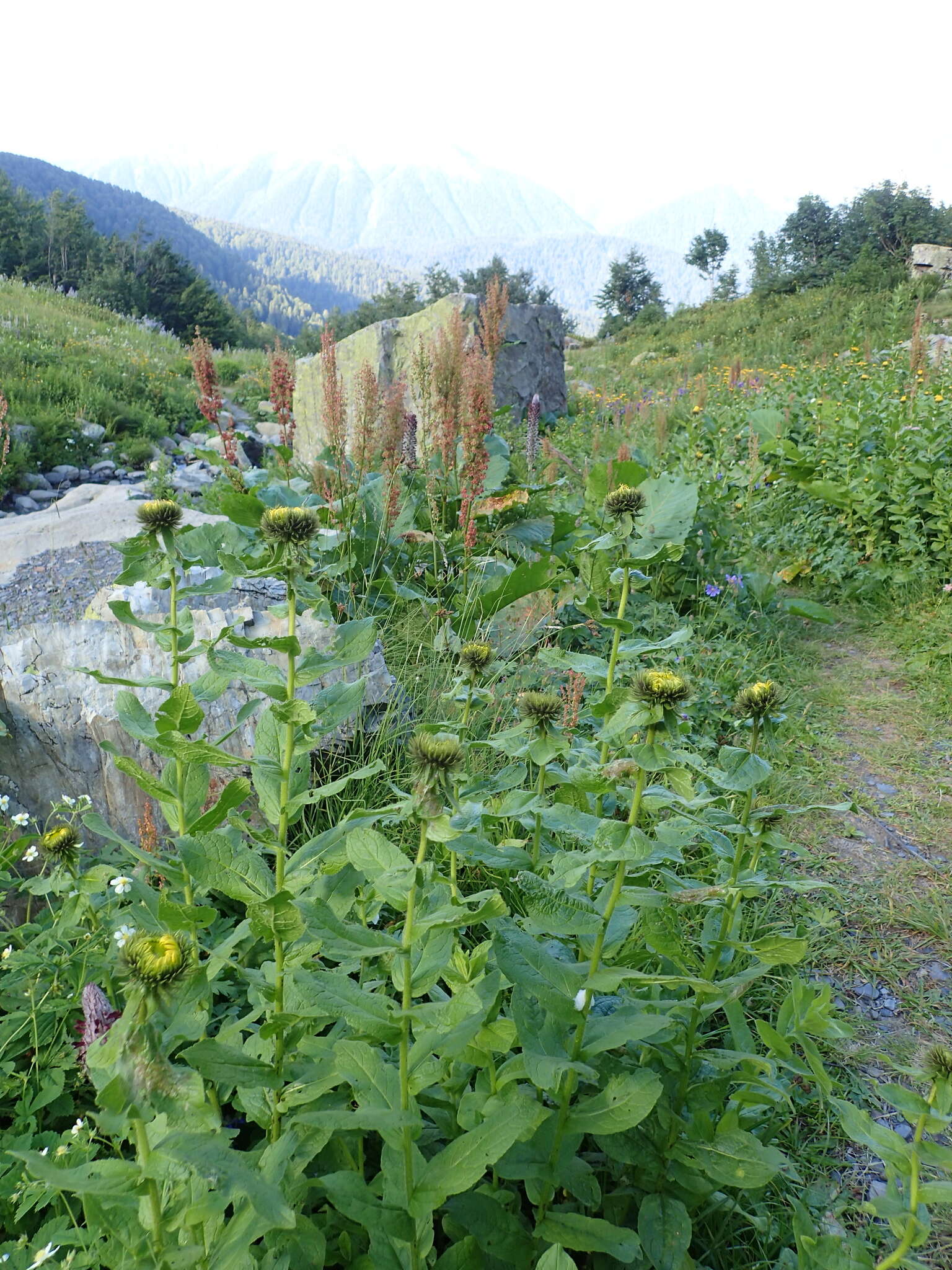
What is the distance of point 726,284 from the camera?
3212 centimetres

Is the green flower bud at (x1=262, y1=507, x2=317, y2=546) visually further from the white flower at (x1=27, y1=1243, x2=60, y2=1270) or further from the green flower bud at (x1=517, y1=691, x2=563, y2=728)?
the white flower at (x1=27, y1=1243, x2=60, y2=1270)

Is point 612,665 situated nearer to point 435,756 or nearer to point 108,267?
point 435,756

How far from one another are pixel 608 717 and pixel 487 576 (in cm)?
228

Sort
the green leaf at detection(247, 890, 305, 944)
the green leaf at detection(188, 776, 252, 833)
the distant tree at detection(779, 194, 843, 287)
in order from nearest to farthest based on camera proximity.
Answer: the green leaf at detection(247, 890, 305, 944) → the green leaf at detection(188, 776, 252, 833) → the distant tree at detection(779, 194, 843, 287)

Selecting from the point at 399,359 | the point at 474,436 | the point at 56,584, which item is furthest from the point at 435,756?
the point at 399,359

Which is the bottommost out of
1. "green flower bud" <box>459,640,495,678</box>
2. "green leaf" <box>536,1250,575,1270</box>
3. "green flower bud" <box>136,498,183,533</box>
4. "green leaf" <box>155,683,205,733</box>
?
"green leaf" <box>536,1250,575,1270</box>

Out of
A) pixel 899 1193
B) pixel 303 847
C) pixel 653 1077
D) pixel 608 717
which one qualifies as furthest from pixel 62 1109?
pixel 899 1193

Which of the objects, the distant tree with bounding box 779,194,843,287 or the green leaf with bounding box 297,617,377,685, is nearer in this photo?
the green leaf with bounding box 297,617,377,685

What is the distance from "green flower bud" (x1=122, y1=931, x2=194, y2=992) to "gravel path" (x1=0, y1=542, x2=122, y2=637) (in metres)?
1.89

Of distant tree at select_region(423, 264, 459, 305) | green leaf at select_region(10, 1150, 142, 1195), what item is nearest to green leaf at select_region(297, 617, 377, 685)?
green leaf at select_region(10, 1150, 142, 1195)

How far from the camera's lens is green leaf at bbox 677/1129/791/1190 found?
106 centimetres

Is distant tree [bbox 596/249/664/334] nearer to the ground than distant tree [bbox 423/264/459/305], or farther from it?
farther from it

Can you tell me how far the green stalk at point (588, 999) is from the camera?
0.97 metres

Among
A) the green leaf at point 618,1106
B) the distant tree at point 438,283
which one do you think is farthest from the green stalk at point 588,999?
the distant tree at point 438,283
